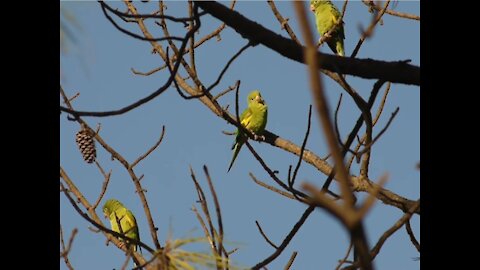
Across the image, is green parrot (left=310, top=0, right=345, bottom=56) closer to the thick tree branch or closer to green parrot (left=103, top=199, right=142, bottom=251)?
green parrot (left=103, top=199, right=142, bottom=251)

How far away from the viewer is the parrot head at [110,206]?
230 inches

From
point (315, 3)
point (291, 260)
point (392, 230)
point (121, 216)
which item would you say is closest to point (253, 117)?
point (315, 3)

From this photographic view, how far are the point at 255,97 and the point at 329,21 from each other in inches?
40.3

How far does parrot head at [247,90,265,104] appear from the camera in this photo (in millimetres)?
6543

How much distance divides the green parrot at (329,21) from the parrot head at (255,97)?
87cm

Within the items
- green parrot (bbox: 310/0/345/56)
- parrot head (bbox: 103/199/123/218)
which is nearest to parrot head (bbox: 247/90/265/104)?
green parrot (bbox: 310/0/345/56)

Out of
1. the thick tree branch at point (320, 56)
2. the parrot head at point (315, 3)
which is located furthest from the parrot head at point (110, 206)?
the thick tree branch at point (320, 56)

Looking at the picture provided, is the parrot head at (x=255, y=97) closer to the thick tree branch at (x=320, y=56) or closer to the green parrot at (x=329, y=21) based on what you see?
the green parrot at (x=329, y=21)

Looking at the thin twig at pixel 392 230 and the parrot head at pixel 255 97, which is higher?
the parrot head at pixel 255 97

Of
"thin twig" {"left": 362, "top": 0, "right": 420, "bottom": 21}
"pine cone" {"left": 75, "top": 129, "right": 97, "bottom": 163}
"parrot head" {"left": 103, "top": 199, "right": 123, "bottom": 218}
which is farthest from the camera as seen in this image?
"parrot head" {"left": 103, "top": 199, "right": 123, "bottom": 218}

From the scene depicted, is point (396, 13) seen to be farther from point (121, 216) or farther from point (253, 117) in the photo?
point (121, 216)
